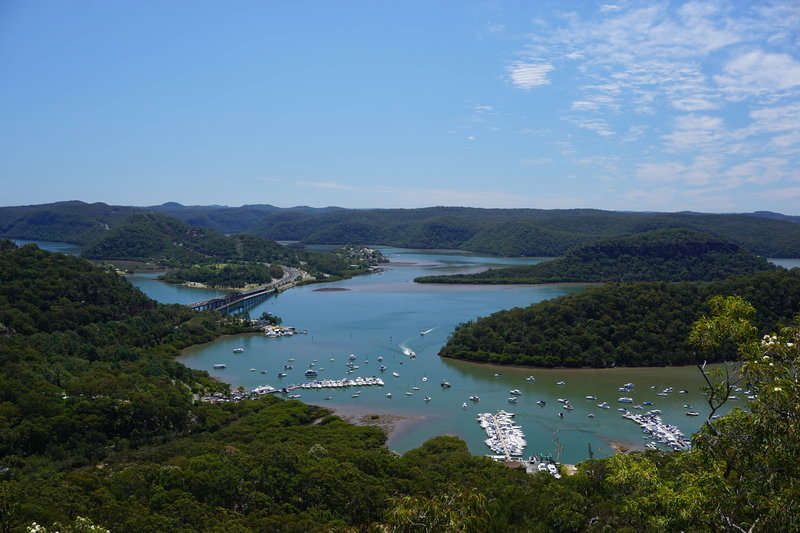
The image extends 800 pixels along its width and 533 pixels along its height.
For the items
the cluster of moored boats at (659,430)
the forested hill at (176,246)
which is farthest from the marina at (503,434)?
the forested hill at (176,246)

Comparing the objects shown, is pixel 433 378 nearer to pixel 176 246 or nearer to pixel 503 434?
pixel 503 434

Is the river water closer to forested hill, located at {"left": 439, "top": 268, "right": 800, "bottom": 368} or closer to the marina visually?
the marina

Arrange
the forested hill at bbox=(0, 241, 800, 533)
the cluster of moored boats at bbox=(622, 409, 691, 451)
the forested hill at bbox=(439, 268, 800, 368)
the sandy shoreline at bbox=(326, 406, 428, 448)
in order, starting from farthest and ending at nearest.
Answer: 1. the forested hill at bbox=(439, 268, 800, 368)
2. the sandy shoreline at bbox=(326, 406, 428, 448)
3. the cluster of moored boats at bbox=(622, 409, 691, 451)
4. the forested hill at bbox=(0, 241, 800, 533)

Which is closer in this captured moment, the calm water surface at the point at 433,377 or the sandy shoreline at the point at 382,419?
the calm water surface at the point at 433,377

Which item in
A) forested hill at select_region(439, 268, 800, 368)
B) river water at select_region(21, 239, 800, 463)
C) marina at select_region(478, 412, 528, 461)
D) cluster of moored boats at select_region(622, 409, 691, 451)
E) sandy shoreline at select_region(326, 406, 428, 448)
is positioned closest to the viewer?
marina at select_region(478, 412, 528, 461)

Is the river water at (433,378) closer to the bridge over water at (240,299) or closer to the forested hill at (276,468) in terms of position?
the bridge over water at (240,299)

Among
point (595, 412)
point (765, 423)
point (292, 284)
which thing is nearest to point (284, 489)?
point (765, 423)

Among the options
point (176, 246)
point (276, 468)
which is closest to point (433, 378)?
point (276, 468)

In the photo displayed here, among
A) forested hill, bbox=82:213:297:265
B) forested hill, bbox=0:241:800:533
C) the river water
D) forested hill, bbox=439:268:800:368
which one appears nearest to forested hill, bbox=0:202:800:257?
forested hill, bbox=82:213:297:265
